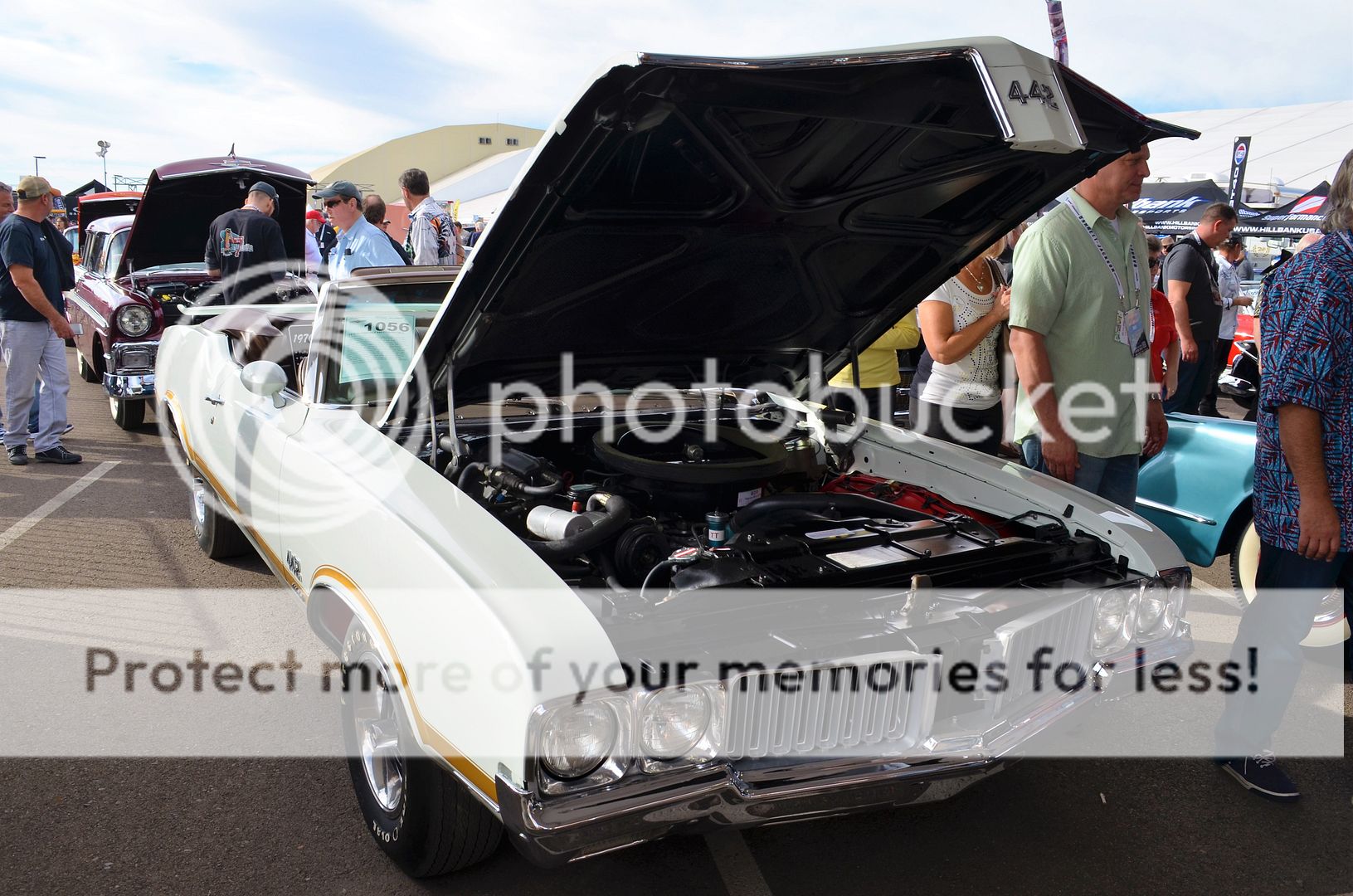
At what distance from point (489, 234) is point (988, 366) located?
2709mm

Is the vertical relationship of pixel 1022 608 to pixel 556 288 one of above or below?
→ below

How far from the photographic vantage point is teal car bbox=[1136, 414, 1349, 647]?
13.3 ft

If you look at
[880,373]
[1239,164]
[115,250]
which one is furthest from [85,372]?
[1239,164]

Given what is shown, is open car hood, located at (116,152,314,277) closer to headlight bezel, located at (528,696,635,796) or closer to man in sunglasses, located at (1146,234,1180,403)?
man in sunglasses, located at (1146,234,1180,403)

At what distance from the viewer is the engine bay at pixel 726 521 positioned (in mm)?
2469

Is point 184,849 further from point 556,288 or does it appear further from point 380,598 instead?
point 556,288

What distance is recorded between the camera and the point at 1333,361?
2.59m

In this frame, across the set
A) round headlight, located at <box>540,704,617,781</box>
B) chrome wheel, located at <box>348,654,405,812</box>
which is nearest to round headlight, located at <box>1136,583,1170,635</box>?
round headlight, located at <box>540,704,617,781</box>

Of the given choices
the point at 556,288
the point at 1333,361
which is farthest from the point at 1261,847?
the point at 556,288

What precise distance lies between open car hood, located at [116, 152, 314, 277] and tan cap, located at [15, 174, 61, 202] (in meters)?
1.83

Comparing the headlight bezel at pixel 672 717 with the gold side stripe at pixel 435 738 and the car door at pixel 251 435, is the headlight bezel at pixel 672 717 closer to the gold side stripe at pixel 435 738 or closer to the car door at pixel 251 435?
the gold side stripe at pixel 435 738

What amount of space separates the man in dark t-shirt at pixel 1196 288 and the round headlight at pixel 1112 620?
464 centimetres

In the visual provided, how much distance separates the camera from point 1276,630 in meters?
2.82

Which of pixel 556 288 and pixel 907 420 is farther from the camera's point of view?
pixel 907 420
